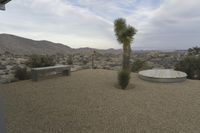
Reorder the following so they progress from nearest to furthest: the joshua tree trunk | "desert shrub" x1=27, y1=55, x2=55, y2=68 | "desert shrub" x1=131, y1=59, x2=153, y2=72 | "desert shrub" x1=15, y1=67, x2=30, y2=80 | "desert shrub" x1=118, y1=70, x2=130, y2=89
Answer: "desert shrub" x1=118, y1=70, x2=130, y2=89
"desert shrub" x1=15, y1=67, x2=30, y2=80
"desert shrub" x1=27, y1=55, x2=55, y2=68
the joshua tree trunk
"desert shrub" x1=131, y1=59, x2=153, y2=72

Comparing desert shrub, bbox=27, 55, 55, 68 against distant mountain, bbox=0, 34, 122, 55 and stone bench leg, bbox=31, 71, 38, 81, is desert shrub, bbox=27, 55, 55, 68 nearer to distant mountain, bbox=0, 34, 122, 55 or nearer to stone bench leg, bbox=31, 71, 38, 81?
stone bench leg, bbox=31, 71, 38, 81

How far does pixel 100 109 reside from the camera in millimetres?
3764

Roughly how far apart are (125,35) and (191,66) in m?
3.41

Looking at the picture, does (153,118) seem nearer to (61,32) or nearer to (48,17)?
(48,17)

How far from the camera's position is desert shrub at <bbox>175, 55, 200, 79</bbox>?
7.52 metres

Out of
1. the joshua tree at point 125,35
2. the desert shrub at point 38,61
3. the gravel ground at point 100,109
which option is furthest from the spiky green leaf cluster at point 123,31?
the desert shrub at point 38,61

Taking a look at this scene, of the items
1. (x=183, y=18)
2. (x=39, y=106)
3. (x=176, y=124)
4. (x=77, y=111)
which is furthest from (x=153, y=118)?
(x=183, y=18)

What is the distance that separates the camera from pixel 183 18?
9.74 metres

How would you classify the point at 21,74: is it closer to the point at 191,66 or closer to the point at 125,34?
the point at 125,34

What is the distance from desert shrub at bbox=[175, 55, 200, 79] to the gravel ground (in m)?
2.08

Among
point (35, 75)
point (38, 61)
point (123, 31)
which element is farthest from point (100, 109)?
Result: point (123, 31)

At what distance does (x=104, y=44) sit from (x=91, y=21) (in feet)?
19.9

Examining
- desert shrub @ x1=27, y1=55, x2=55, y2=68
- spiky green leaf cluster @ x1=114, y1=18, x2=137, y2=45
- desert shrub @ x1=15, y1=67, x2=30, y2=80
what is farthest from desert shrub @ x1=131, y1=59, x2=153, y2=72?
desert shrub @ x1=15, y1=67, x2=30, y2=80

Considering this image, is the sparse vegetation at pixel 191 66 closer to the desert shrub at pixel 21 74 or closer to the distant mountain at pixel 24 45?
the desert shrub at pixel 21 74
